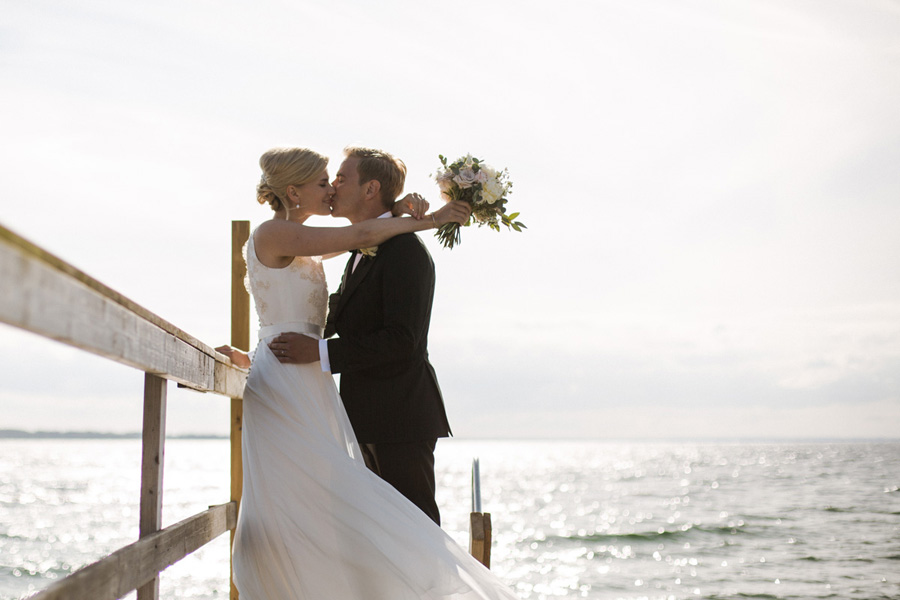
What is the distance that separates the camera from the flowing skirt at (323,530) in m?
2.90

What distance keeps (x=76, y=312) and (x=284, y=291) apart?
1.93 metres

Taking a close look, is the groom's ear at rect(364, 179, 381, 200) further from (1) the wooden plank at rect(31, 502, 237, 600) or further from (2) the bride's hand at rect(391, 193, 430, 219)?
(1) the wooden plank at rect(31, 502, 237, 600)

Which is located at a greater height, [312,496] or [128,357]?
[128,357]

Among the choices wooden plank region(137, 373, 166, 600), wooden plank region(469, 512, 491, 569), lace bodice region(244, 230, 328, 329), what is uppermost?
lace bodice region(244, 230, 328, 329)

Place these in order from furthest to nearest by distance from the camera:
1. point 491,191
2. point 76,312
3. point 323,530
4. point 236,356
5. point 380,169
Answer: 1. point 236,356
2. point 380,169
3. point 491,191
4. point 323,530
5. point 76,312

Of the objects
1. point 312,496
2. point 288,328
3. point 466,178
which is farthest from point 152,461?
point 466,178

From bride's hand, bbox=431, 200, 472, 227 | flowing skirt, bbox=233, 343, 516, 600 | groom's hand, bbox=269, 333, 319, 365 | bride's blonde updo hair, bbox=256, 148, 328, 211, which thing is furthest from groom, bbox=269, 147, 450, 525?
bride's blonde updo hair, bbox=256, 148, 328, 211

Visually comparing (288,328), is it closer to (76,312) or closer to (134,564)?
(134,564)

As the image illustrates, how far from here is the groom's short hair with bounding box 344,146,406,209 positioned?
3.53 metres

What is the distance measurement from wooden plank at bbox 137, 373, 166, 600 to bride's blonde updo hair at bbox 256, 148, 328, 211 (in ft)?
3.80

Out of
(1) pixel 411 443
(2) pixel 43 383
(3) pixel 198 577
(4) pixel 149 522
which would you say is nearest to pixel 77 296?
(2) pixel 43 383

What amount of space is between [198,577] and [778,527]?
15.0m

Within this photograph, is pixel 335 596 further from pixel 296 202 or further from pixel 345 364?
pixel 296 202

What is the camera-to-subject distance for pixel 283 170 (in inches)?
133
